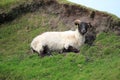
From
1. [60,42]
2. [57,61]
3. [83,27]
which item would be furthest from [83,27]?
[57,61]

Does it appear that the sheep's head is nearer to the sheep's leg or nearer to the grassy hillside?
the grassy hillside

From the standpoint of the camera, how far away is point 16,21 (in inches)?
1222

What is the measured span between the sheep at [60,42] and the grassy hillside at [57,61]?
0.44 m

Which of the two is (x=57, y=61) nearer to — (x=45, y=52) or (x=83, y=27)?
(x=45, y=52)

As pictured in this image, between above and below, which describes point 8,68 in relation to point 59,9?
below

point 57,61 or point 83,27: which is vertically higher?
point 83,27

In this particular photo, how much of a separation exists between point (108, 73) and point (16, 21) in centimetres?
1186

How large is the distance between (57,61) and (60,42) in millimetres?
2214

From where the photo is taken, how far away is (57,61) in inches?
927

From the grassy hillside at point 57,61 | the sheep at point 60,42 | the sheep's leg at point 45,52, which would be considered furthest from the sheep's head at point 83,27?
the sheep's leg at point 45,52

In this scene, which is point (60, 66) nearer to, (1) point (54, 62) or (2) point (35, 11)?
(1) point (54, 62)

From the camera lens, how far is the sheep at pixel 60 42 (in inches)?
996

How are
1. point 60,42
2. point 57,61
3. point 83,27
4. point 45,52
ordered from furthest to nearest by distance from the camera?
1. point 83,27
2. point 60,42
3. point 45,52
4. point 57,61

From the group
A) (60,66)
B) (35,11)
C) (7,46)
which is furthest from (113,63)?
(35,11)
